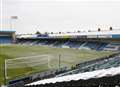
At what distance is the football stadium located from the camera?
35.4ft

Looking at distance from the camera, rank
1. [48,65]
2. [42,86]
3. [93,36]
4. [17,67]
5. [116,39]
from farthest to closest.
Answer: [93,36] < [116,39] < [48,65] < [17,67] < [42,86]

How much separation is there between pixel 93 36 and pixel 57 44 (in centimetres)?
928

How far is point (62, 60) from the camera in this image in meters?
31.1

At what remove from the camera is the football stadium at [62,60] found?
424 inches

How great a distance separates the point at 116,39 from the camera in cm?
4175

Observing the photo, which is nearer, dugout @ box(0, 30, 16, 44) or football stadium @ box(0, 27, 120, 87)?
football stadium @ box(0, 27, 120, 87)

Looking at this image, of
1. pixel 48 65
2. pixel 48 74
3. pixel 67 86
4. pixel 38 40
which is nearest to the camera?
pixel 67 86

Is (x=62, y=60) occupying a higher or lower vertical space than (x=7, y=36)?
lower

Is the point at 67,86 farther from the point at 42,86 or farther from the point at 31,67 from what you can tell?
the point at 31,67

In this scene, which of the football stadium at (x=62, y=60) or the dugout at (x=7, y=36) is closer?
the football stadium at (x=62, y=60)

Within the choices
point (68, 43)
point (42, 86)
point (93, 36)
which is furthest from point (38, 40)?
point (42, 86)

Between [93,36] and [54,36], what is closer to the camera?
Result: [93,36]

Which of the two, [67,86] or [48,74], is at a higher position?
[67,86]

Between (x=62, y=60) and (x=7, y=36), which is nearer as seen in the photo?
(x=62, y=60)
